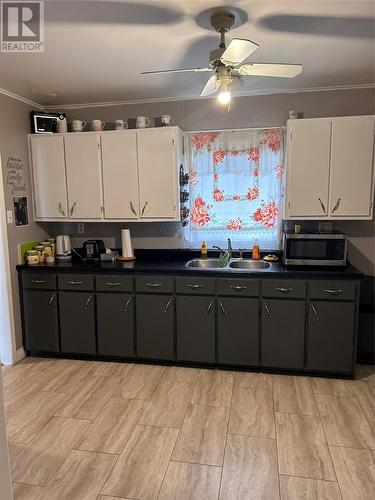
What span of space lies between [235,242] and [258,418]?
65.7 inches

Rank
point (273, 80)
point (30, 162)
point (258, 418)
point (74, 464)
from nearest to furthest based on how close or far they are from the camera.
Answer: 1. point (74, 464)
2. point (258, 418)
3. point (273, 80)
4. point (30, 162)

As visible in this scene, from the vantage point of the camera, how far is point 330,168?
310 cm

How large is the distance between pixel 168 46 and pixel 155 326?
221cm

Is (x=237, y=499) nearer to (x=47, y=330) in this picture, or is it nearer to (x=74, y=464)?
(x=74, y=464)

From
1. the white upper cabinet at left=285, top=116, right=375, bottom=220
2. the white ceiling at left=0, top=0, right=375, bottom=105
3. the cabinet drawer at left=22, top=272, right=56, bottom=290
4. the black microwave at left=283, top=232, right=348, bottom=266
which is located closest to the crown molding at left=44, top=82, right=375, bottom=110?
the white ceiling at left=0, top=0, right=375, bottom=105

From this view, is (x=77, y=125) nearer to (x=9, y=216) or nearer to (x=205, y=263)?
(x=9, y=216)

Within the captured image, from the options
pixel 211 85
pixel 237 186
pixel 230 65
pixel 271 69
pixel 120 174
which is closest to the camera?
pixel 230 65

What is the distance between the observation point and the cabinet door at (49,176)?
3520 millimetres

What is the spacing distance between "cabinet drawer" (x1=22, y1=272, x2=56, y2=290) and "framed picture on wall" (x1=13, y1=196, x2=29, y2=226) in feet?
1.65

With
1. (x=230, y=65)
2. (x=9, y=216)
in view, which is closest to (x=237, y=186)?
→ (x=230, y=65)

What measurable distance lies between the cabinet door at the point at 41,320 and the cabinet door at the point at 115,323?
0.45 metres

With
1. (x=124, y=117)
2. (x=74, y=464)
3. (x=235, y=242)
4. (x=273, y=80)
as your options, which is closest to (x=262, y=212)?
(x=235, y=242)

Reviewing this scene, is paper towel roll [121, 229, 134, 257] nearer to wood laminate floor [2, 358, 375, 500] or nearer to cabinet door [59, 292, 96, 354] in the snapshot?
cabinet door [59, 292, 96, 354]

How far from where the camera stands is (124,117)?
3660mm
